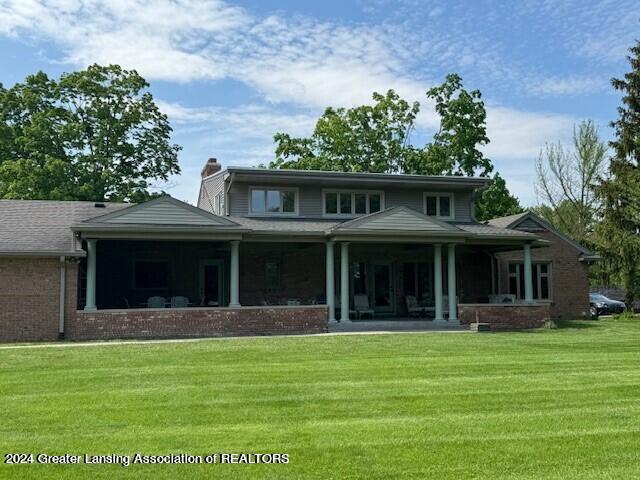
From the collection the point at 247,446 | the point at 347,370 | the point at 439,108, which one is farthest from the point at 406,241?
the point at 439,108

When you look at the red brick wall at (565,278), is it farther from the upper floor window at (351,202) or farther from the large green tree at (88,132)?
the large green tree at (88,132)

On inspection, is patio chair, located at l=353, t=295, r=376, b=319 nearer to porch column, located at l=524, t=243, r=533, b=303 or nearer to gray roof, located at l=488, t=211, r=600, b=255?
porch column, located at l=524, t=243, r=533, b=303

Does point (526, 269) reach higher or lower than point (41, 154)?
lower

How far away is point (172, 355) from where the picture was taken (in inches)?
569

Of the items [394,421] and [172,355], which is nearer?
[394,421]

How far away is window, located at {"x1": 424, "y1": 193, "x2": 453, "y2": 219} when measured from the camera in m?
26.8

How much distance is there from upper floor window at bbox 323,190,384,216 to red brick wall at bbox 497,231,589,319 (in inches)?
314

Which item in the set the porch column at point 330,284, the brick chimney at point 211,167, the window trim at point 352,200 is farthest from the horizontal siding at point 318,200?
the brick chimney at point 211,167

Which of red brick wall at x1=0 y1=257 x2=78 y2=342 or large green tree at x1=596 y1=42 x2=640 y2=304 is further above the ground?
large green tree at x1=596 y1=42 x2=640 y2=304

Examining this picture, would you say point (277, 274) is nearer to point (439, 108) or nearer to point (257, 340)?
point (257, 340)

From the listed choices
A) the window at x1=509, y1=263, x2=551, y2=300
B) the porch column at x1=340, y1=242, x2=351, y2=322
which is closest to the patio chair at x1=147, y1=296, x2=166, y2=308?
the porch column at x1=340, y1=242, x2=351, y2=322

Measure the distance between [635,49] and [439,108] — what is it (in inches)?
560

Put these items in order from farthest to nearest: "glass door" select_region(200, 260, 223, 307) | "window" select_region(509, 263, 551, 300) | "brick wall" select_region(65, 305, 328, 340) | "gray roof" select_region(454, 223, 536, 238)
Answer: "window" select_region(509, 263, 551, 300) < "glass door" select_region(200, 260, 223, 307) < "gray roof" select_region(454, 223, 536, 238) < "brick wall" select_region(65, 305, 328, 340)

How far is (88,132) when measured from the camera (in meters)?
40.1
